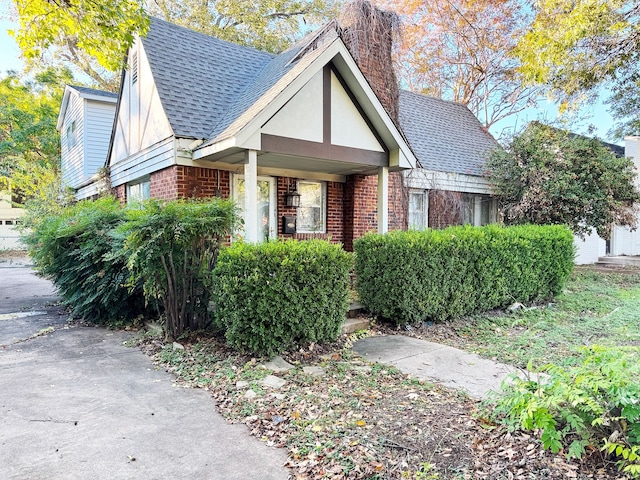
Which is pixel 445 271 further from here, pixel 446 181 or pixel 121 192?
pixel 121 192

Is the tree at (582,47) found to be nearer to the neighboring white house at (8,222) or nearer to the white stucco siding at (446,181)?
the white stucco siding at (446,181)

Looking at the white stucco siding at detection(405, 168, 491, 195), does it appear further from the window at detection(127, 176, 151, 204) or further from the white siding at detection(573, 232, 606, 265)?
the window at detection(127, 176, 151, 204)

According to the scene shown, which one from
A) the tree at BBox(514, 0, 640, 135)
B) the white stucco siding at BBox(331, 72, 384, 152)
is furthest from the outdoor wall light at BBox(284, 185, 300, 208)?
the tree at BBox(514, 0, 640, 135)

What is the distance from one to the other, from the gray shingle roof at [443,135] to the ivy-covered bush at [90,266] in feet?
25.9

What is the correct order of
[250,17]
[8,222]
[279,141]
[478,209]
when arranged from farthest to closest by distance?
[8,222] → [250,17] → [478,209] → [279,141]

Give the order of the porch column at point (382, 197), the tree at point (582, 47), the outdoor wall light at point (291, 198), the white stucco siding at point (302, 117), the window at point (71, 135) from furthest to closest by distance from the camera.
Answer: the window at point (71, 135), the tree at point (582, 47), the outdoor wall light at point (291, 198), the porch column at point (382, 197), the white stucco siding at point (302, 117)

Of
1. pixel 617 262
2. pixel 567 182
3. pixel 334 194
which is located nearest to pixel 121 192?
pixel 334 194

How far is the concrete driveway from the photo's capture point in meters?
2.73

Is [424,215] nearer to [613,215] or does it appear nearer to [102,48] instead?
[613,215]

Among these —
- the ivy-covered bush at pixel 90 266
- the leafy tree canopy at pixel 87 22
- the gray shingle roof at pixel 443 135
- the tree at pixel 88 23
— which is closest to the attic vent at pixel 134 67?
the tree at pixel 88 23

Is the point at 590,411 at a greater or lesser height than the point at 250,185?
lesser

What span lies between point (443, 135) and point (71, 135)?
1520cm

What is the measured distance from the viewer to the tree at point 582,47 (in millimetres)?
9789

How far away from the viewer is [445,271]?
21.5 feet
